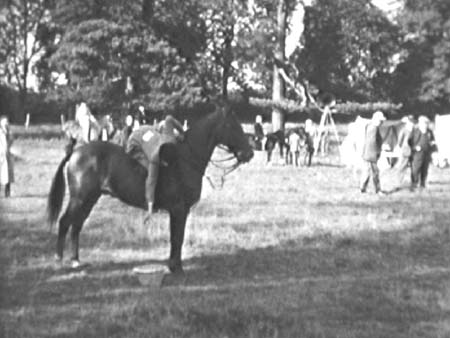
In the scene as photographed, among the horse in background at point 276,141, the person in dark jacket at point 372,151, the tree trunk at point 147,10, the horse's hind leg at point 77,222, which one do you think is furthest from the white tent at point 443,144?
the horse's hind leg at point 77,222

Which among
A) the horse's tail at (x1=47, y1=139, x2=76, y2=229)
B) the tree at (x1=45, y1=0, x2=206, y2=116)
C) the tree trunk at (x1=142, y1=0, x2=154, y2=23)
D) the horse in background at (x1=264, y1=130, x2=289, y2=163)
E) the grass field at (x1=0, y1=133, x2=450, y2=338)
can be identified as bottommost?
the grass field at (x1=0, y1=133, x2=450, y2=338)

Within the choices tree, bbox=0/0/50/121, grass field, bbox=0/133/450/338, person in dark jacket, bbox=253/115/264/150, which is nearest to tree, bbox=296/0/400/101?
tree, bbox=0/0/50/121

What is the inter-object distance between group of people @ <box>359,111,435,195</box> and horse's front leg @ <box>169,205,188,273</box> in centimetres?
1037

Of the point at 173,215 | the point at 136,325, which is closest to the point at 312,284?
the point at 173,215

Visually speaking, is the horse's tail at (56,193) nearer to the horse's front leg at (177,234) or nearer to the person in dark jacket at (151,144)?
the person in dark jacket at (151,144)

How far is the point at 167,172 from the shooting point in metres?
10.1

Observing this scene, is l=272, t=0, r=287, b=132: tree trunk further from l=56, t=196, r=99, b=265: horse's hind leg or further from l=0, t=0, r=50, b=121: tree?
l=56, t=196, r=99, b=265: horse's hind leg

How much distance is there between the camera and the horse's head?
33.6ft

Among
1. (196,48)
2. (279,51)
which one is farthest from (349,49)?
(279,51)

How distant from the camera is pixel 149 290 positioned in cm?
917

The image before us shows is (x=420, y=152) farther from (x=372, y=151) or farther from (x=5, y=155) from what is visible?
(x=5, y=155)

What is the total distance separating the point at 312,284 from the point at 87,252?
3213mm

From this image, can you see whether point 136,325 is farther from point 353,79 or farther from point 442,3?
point 353,79

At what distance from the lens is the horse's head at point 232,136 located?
10250 mm
